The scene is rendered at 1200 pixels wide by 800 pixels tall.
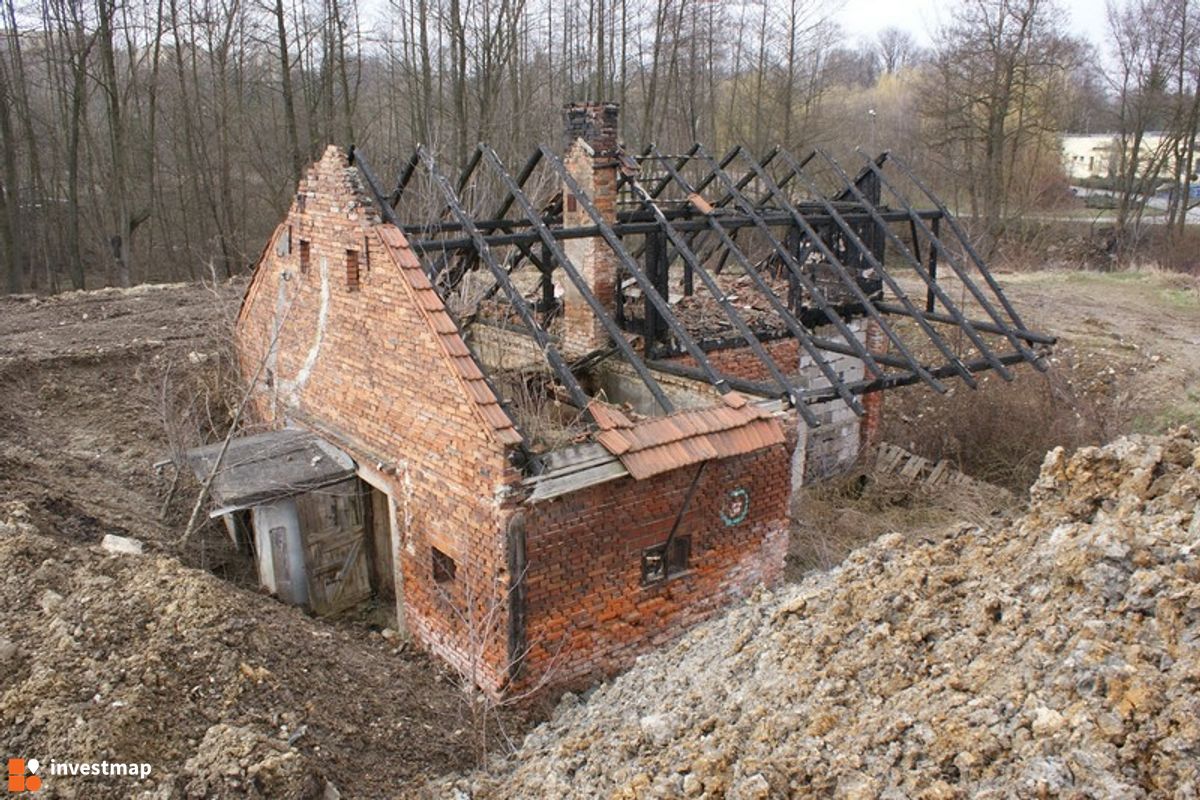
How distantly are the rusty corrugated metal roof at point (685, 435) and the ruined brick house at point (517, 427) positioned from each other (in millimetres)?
22

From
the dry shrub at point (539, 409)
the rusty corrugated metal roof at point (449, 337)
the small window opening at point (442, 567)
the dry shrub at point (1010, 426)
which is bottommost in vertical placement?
the dry shrub at point (1010, 426)

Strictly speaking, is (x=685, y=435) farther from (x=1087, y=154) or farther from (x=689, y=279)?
(x=1087, y=154)

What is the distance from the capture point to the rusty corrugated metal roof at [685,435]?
25.0 feet

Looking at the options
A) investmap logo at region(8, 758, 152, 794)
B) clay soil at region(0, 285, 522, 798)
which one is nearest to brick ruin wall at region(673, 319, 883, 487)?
clay soil at region(0, 285, 522, 798)

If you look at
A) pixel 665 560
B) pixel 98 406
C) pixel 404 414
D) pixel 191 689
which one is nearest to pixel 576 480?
pixel 665 560

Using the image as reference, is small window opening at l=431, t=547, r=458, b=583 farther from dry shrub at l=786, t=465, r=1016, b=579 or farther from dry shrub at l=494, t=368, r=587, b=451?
dry shrub at l=786, t=465, r=1016, b=579

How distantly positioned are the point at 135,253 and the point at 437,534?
88.6 feet

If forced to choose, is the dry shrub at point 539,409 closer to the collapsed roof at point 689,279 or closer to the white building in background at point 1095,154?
the collapsed roof at point 689,279

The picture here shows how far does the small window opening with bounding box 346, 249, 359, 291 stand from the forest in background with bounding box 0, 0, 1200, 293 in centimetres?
1577

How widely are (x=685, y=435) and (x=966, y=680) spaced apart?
3.61 metres

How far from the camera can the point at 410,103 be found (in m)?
28.6

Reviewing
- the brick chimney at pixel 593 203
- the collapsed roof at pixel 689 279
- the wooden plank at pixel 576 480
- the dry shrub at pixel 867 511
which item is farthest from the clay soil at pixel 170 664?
the dry shrub at pixel 867 511

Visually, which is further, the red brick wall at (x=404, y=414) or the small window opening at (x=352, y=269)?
the small window opening at (x=352, y=269)

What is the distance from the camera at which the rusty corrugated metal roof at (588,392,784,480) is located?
7.63 metres
